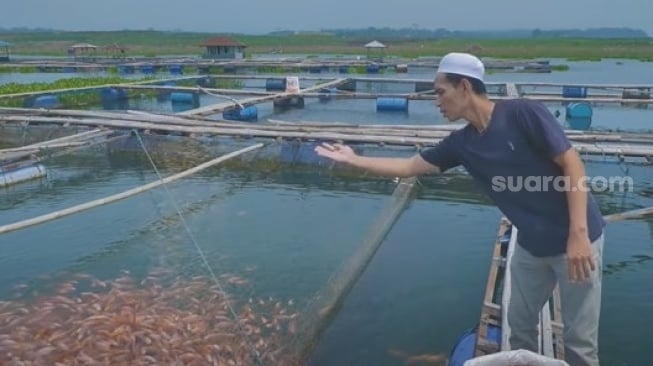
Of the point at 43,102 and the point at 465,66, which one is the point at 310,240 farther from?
the point at 43,102

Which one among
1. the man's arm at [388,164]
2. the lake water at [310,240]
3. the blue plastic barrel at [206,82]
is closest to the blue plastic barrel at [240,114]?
the lake water at [310,240]

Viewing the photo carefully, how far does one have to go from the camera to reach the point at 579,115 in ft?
56.0

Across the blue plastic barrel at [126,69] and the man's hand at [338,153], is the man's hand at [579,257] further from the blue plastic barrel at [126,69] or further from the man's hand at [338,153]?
the blue plastic barrel at [126,69]

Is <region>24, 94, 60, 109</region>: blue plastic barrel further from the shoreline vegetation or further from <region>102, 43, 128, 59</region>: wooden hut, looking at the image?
<region>102, 43, 128, 59</region>: wooden hut

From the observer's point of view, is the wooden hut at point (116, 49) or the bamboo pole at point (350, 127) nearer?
the bamboo pole at point (350, 127)

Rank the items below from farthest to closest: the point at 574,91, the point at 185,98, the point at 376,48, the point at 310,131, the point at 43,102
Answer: the point at 376,48 → the point at 185,98 → the point at 574,91 → the point at 43,102 → the point at 310,131

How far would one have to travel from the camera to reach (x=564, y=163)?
8.16ft

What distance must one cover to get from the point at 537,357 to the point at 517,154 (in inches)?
40.2

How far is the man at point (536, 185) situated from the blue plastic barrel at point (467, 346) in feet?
2.76

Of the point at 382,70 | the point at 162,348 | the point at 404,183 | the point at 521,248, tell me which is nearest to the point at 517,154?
the point at 521,248

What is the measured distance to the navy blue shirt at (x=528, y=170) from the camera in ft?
8.24

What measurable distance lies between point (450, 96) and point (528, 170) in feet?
1.68

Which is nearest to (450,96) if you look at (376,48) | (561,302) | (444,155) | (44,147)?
(444,155)

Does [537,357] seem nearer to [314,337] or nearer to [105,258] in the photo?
[314,337]
